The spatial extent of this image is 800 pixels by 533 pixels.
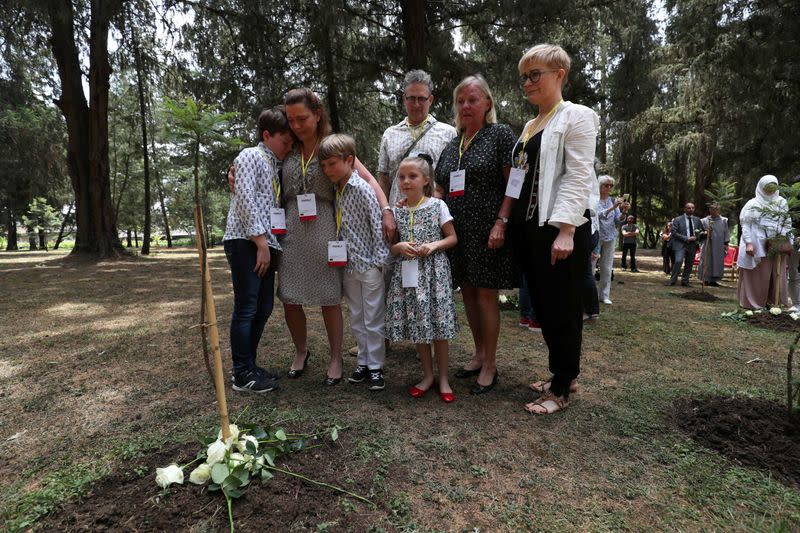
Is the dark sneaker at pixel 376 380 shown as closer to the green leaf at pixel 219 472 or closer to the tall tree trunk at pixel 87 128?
the green leaf at pixel 219 472

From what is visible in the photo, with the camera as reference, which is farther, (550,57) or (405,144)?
(405,144)

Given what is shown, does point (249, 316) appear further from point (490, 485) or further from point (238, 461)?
point (490, 485)

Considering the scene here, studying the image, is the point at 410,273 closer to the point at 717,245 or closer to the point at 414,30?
the point at 414,30

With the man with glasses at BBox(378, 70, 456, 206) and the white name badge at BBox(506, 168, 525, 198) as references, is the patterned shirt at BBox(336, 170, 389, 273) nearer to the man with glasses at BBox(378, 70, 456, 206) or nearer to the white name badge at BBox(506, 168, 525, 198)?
the man with glasses at BBox(378, 70, 456, 206)

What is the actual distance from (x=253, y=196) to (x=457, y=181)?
4.20 feet

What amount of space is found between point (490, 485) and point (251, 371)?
1.75m

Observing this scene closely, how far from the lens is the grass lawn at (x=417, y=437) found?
65.7 inches

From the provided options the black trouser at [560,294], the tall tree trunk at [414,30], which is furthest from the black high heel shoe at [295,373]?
the tall tree trunk at [414,30]

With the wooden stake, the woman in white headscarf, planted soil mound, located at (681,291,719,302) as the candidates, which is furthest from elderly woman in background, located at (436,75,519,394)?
planted soil mound, located at (681,291,719,302)

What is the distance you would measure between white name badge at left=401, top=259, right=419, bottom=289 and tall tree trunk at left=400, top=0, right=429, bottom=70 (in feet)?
20.3

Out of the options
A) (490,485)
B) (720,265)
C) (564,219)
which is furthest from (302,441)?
(720,265)

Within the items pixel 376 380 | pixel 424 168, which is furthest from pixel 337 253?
pixel 376 380

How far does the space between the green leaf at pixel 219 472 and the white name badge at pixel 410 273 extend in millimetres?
1384

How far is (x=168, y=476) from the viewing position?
1.70 meters
